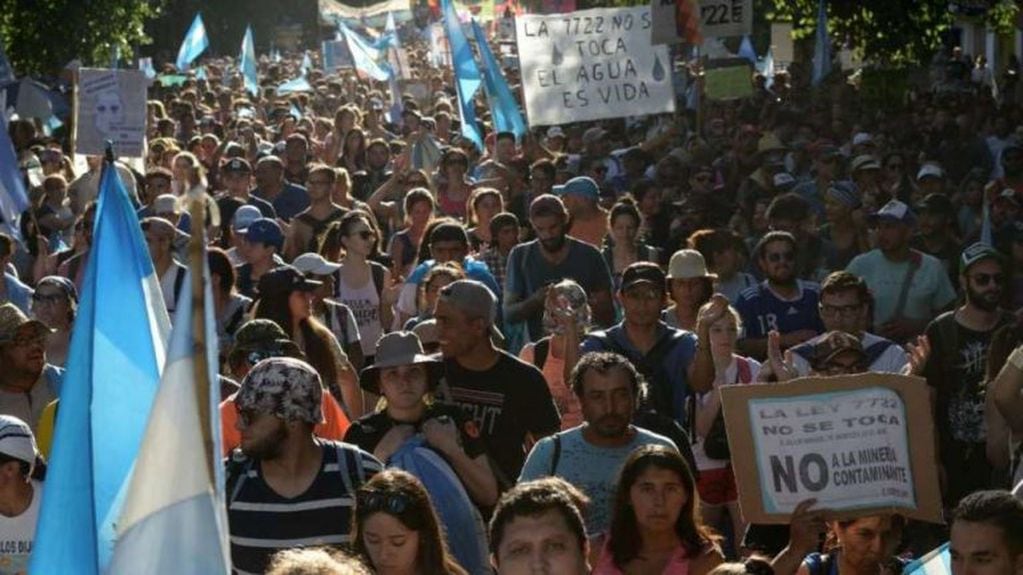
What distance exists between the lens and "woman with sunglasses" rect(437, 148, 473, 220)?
17.9 m

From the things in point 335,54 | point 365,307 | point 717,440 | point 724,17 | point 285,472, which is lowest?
point 717,440

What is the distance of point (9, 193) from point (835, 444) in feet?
27.3

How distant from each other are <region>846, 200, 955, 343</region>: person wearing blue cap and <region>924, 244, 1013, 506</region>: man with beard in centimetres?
175

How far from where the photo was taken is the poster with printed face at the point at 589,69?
18875 mm

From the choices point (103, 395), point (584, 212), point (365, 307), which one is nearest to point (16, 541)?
point (103, 395)

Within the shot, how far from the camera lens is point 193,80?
44.7 metres

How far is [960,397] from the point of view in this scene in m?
10.0

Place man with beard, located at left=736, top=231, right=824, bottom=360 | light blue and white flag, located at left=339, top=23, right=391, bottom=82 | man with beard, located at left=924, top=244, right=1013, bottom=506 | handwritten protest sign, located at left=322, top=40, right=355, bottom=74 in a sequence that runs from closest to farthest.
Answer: man with beard, located at left=924, top=244, right=1013, bottom=506, man with beard, located at left=736, top=231, right=824, bottom=360, light blue and white flag, located at left=339, top=23, right=391, bottom=82, handwritten protest sign, located at left=322, top=40, right=355, bottom=74

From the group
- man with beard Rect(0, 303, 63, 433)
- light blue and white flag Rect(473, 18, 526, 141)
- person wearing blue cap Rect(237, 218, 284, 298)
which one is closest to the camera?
man with beard Rect(0, 303, 63, 433)

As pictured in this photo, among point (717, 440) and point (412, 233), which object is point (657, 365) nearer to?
point (717, 440)

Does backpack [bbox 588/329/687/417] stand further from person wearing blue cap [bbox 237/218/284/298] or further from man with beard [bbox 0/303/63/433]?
person wearing blue cap [bbox 237/218/284/298]

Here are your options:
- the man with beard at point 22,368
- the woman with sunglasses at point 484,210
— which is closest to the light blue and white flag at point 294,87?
the woman with sunglasses at point 484,210

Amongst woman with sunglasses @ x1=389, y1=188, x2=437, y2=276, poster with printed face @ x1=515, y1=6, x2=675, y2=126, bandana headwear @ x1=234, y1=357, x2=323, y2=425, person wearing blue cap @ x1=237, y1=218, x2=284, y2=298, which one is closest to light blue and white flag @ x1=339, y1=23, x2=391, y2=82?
poster with printed face @ x1=515, y1=6, x2=675, y2=126

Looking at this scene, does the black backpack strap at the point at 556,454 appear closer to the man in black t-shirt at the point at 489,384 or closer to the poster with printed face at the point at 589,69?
the man in black t-shirt at the point at 489,384
